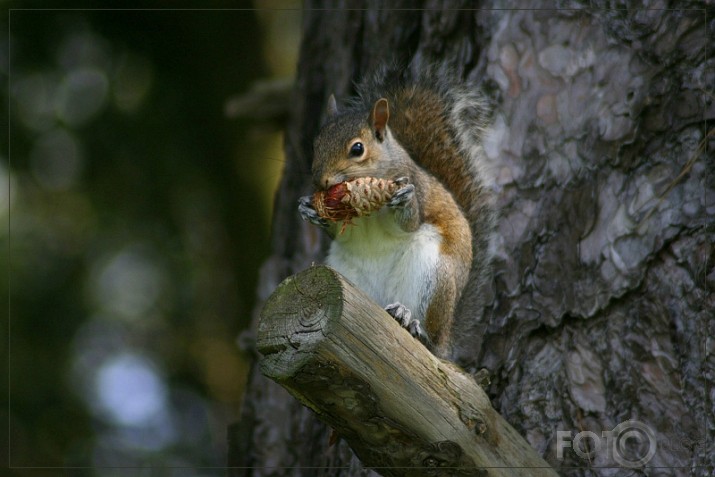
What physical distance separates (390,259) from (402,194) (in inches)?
7.8

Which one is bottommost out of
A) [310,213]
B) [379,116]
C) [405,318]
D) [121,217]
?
[121,217]

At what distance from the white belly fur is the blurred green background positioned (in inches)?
53.7

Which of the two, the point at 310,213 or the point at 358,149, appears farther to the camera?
the point at 358,149

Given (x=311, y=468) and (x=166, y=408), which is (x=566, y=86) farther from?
(x=166, y=408)

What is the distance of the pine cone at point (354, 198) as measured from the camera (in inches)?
71.3

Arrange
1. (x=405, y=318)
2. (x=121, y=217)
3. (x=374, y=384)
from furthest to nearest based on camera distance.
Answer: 1. (x=121, y=217)
2. (x=405, y=318)
3. (x=374, y=384)

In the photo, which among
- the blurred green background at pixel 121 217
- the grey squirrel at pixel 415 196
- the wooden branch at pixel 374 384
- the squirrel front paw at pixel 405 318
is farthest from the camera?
the blurred green background at pixel 121 217

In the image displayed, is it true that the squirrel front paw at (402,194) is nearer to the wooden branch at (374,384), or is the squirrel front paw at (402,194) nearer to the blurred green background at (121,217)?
the wooden branch at (374,384)

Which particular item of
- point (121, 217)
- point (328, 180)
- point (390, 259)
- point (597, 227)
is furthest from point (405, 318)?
point (121, 217)

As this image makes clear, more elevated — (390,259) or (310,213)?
(310,213)

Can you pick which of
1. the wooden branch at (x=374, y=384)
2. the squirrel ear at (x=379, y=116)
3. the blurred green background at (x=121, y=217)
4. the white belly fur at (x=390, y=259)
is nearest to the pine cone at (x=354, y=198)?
the white belly fur at (x=390, y=259)

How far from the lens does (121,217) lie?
11.6 ft

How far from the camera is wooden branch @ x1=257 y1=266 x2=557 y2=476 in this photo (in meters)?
1.38

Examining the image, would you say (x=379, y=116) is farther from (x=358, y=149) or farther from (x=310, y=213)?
(x=310, y=213)
